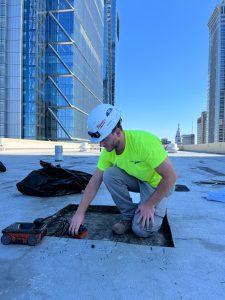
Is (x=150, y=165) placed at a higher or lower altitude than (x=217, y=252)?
higher

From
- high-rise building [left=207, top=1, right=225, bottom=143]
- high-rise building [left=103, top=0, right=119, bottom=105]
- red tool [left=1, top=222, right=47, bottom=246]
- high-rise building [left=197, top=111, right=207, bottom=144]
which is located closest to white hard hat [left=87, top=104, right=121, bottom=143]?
red tool [left=1, top=222, right=47, bottom=246]

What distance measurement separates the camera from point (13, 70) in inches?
1666

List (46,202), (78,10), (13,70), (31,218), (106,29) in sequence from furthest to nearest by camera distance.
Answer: (106,29) < (78,10) < (13,70) < (46,202) < (31,218)

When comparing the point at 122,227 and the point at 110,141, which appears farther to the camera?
the point at 122,227

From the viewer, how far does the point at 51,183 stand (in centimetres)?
A: 424

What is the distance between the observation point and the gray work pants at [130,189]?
2.55 meters

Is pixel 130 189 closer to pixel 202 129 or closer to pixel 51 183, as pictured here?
pixel 51 183

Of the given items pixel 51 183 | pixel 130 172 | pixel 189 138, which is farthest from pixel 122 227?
pixel 189 138

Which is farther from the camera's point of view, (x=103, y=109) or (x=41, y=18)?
(x=41, y=18)

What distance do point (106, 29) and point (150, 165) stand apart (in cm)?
10785

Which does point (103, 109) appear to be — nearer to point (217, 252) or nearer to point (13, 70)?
point (217, 252)

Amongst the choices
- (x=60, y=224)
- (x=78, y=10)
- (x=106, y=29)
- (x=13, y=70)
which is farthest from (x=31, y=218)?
(x=106, y=29)

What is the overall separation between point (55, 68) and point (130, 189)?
52.1m

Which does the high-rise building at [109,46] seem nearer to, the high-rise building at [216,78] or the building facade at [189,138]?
the building facade at [189,138]
